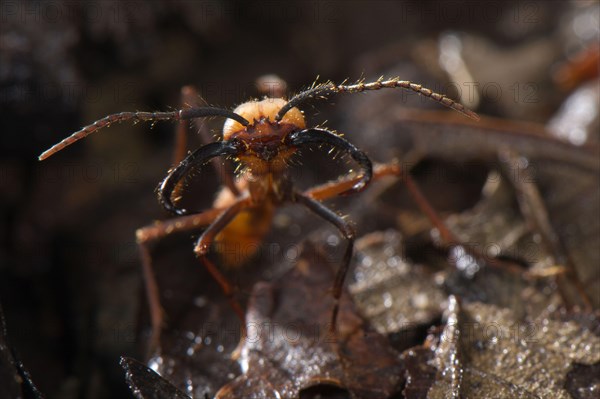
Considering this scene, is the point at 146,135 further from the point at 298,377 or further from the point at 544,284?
the point at 544,284

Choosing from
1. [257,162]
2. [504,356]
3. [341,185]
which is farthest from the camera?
[341,185]

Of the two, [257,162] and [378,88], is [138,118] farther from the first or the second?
[378,88]

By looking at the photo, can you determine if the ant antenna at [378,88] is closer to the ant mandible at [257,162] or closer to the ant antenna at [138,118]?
the ant mandible at [257,162]

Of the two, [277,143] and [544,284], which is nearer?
[277,143]

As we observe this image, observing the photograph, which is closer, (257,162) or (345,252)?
(345,252)

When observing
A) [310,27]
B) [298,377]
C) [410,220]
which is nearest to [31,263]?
[298,377]

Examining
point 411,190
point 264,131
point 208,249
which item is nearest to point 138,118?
point 264,131
